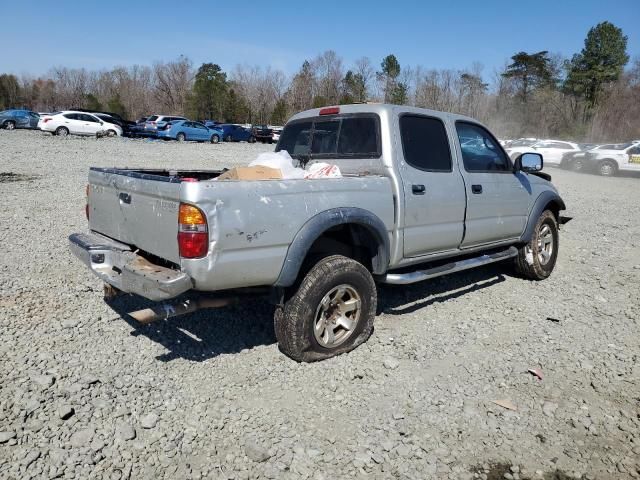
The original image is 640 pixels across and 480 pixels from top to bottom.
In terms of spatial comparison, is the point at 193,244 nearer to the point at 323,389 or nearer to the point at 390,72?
the point at 323,389

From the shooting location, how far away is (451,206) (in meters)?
4.81

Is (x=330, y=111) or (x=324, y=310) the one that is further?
(x=330, y=111)

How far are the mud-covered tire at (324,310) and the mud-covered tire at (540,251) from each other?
294 centimetres

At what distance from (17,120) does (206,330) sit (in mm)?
33376

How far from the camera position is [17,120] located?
103ft

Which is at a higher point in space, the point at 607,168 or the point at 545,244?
the point at 607,168

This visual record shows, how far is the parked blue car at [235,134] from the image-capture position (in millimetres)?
36625

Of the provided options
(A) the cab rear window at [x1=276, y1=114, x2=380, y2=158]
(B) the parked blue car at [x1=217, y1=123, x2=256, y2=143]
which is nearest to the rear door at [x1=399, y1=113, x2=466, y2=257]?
(A) the cab rear window at [x1=276, y1=114, x2=380, y2=158]

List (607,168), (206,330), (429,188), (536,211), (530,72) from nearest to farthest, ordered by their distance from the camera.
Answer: (206,330) → (429,188) → (536,211) → (607,168) → (530,72)

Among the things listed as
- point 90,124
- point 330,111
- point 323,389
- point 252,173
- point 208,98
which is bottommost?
point 323,389

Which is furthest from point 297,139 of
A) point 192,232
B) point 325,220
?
point 192,232

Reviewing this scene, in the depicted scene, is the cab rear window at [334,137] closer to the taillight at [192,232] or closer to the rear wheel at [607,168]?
the taillight at [192,232]

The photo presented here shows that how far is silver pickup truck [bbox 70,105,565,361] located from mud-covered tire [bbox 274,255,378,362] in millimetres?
11

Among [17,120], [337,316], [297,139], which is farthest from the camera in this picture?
[17,120]
